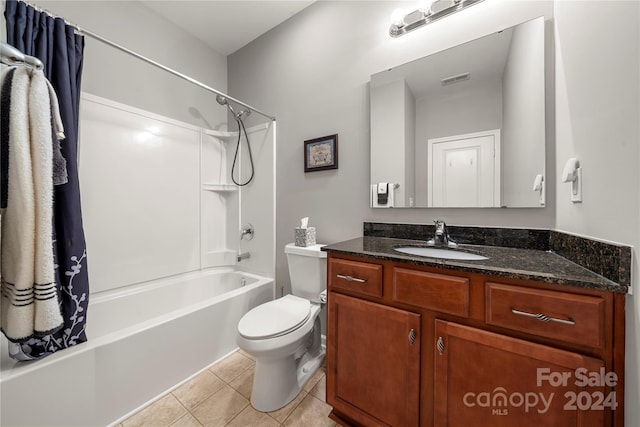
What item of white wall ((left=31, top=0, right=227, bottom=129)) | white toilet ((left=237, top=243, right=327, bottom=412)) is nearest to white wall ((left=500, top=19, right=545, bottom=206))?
white toilet ((left=237, top=243, right=327, bottom=412))

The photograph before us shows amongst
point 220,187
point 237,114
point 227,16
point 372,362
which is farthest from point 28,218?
point 227,16

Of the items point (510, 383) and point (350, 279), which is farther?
point (350, 279)

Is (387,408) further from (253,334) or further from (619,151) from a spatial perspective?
(619,151)

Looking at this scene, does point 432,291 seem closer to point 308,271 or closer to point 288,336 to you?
point 288,336

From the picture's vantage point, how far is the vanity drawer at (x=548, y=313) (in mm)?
632

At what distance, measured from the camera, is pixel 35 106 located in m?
0.85

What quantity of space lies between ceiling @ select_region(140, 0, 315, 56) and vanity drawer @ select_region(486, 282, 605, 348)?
2.28 metres

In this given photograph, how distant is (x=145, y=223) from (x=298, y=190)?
1249 millimetres

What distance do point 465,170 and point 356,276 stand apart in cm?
85

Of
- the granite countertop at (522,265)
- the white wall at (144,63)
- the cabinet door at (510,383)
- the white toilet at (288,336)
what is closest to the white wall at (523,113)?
the granite countertop at (522,265)

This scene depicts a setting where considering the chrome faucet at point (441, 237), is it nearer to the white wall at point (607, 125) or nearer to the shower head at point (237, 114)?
the white wall at point (607, 125)

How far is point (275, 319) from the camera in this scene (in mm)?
1336

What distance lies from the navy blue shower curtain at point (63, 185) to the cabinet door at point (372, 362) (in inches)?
47.9

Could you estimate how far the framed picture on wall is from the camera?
173cm
